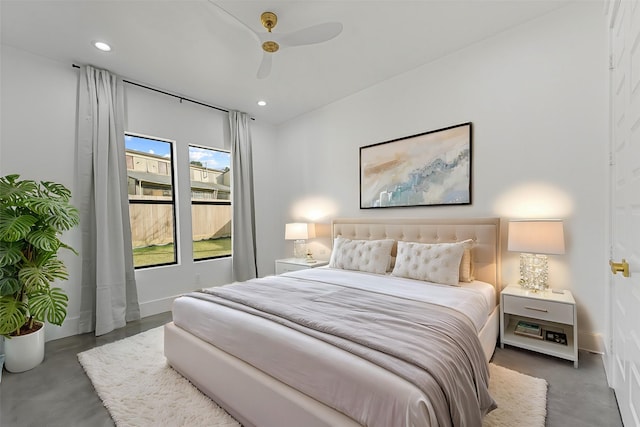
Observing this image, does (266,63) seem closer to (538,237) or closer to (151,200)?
(151,200)

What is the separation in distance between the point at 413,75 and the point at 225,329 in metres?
3.28

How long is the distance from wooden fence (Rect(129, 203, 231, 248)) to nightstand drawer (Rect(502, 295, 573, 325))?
12.3 feet

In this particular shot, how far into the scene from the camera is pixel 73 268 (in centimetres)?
296

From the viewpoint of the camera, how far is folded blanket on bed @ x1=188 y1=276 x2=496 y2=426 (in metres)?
1.13

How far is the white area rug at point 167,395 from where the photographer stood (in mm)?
1625

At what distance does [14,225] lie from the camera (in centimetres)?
210

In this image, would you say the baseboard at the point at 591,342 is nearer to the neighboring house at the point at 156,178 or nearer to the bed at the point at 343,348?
the bed at the point at 343,348

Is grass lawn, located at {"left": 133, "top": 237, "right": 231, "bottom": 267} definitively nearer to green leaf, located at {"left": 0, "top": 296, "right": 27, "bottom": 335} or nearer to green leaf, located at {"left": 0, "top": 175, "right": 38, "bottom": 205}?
green leaf, located at {"left": 0, "top": 296, "right": 27, "bottom": 335}

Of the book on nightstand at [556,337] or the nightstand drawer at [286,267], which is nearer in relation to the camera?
the book on nightstand at [556,337]

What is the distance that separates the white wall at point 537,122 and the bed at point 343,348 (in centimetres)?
46

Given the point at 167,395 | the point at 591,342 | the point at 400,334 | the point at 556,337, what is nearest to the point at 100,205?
the point at 167,395

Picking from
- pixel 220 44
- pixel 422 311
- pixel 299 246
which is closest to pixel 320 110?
pixel 220 44

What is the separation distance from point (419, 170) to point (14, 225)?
12.2ft

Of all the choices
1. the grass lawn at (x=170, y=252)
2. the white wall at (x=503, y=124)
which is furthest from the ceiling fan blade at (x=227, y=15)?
the grass lawn at (x=170, y=252)
